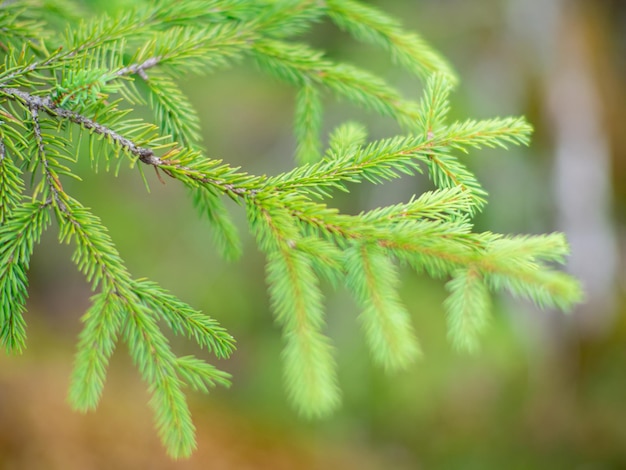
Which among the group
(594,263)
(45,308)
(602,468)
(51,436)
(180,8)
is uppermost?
(180,8)

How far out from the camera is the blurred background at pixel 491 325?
3566 mm

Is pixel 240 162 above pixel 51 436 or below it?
above

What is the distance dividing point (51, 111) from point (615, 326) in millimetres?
3991

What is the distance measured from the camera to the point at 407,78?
12.4 feet

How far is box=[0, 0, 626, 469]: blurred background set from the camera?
357 cm

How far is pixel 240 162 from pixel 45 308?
7.55 ft

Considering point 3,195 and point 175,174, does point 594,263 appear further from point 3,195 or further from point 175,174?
point 3,195

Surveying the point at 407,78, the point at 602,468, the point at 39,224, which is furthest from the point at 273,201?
the point at 602,468

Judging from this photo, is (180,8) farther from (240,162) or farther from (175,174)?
(240,162)

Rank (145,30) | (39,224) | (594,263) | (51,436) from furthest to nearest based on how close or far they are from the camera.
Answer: (594,263), (51,436), (145,30), (39,224)

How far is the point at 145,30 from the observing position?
1.32m

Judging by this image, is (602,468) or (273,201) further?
(602,468)

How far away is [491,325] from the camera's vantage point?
10.9 feet

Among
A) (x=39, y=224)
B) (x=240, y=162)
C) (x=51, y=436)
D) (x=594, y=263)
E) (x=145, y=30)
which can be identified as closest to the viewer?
(x=39, y=224)
